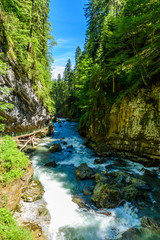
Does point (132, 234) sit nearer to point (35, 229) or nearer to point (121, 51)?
point (35, 229)

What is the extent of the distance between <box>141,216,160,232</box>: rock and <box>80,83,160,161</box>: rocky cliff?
514 centimetres

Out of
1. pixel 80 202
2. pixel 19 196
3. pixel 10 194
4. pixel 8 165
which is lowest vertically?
pixel 80 202

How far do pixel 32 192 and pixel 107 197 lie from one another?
4.16 m

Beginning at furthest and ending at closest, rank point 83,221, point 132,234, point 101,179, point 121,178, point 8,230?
point 101,179
point 121,178
point 83,221
point 132,234
point 8,230

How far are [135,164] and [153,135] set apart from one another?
3.00 metres

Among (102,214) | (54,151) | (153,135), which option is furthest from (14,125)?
(153,135)

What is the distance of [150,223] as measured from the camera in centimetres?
472

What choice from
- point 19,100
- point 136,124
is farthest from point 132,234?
point 19,100

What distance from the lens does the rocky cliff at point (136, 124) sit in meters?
8.83

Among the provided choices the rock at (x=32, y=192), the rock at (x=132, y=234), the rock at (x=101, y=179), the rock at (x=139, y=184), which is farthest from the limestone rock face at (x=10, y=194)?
the rock at (x=139, y=184)

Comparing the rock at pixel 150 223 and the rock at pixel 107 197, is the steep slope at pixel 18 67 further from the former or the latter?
the rock at pixel 150 223

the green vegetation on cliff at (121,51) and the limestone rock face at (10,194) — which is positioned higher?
the green vegetation on cliff at (121,51)

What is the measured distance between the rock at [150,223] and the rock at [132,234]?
537mm

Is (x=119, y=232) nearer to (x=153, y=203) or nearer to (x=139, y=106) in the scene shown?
(x=153, y=203)
